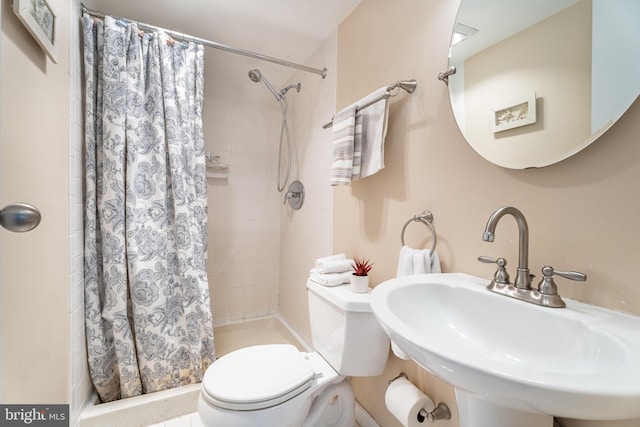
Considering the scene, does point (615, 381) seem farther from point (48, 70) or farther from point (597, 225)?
point (48, 70)

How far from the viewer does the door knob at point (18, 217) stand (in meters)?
0.54

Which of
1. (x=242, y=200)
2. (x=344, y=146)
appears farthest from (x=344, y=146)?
(x=242, y=200)

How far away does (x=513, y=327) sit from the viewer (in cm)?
68

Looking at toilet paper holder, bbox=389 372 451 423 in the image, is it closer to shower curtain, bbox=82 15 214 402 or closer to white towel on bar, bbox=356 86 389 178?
white towel on bar, bbox=356 86 389 178

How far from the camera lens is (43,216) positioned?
0.86 meters

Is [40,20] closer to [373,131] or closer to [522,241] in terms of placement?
[373,131]

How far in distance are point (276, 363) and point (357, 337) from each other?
0.36m

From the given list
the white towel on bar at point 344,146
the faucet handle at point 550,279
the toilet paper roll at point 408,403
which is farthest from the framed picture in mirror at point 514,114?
the toilet paper roll at point 408,403

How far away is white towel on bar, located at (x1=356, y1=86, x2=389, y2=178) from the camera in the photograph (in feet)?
3.82

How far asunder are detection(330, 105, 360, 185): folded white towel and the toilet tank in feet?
1.73

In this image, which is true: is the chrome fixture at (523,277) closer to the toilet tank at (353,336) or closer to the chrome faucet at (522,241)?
the chrome faucet at (522,241)

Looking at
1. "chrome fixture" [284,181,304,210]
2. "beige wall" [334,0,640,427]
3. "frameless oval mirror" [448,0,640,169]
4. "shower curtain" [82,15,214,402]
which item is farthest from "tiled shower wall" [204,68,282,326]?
"frameless oval mirror" [448,0,640,169]

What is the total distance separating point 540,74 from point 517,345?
0.71 metres

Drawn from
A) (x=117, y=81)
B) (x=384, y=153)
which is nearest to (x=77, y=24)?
(x=117, y=81)
